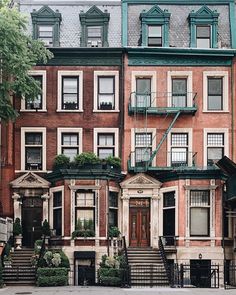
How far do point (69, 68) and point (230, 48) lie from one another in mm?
9235

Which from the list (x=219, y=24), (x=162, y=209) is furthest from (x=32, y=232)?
(x=219, y=24)

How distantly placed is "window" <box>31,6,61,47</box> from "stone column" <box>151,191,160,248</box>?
35.1ft

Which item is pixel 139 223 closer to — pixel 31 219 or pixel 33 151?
pixel 31 219

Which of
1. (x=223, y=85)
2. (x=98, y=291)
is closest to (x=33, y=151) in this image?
(x=223, y=85)

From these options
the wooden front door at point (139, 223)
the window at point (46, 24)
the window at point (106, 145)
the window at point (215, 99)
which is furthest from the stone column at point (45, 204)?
the window at point (215, 99)

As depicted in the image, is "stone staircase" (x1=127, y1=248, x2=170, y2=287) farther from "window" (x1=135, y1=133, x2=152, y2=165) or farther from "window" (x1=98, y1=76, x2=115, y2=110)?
"window" (x1=98, y1=76, x2=115, y2=110)

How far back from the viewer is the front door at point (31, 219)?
132 ft

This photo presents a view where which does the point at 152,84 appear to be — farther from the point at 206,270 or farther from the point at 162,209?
the point at 206,270

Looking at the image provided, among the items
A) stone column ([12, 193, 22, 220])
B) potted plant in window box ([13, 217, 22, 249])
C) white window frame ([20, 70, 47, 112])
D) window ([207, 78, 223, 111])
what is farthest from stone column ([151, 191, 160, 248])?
white window frame ([20, 70, 47, 112])

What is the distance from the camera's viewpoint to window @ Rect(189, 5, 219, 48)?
41691mm

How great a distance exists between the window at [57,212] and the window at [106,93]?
18.4ft

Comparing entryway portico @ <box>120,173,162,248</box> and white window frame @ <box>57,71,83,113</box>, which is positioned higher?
white window frame @ <box>57,71,83,113</box>

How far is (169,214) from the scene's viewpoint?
39.5 meters

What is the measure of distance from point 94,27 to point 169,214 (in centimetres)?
1173
